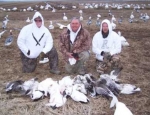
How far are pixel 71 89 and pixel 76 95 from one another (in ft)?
0.56

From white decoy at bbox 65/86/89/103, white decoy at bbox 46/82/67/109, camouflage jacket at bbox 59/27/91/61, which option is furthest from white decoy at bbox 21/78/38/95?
camouflage jacket at bbox 59/27/91/61

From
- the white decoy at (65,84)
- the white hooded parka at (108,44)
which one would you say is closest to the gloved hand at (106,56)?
the white hooded parka at (108,44)

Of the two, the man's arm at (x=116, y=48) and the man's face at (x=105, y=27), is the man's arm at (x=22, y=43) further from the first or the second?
the man's arm at (x=116, y=48)

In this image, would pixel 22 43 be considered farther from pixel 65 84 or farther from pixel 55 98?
pixel 55 98

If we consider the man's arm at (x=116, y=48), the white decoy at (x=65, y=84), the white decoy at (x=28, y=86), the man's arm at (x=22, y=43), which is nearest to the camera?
the white decoy at (x=65, y=84)

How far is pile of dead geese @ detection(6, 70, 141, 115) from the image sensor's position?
476 cm

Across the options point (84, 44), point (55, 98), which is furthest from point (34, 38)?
point (55, 98)

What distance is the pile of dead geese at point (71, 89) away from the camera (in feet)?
15.6

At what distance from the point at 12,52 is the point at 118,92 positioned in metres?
3.85

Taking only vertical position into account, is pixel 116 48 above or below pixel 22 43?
below

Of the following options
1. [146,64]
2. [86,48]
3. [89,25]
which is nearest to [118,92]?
[86,48]

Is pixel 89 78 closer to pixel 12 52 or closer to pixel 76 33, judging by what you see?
pixel 76 33

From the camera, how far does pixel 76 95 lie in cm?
479

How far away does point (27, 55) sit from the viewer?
6.06 m
